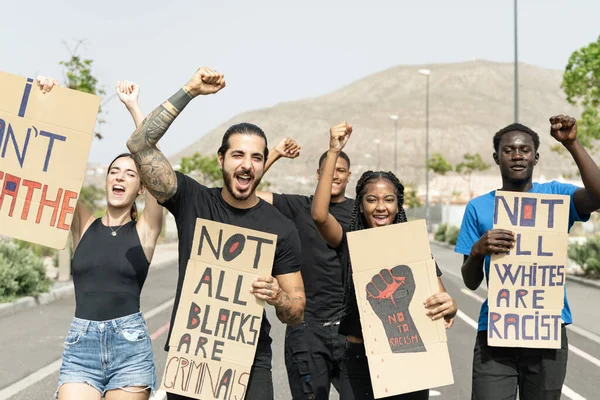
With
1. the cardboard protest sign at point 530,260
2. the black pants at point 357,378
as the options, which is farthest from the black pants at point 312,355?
the cardboard protest sign at point 530,260

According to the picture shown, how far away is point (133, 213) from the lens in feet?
15.5

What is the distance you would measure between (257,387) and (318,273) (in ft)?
5.72

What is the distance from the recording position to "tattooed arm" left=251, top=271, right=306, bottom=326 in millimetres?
3904

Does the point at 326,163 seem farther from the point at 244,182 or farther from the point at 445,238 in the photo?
the point at 445,238

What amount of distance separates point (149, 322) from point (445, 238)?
3433cm

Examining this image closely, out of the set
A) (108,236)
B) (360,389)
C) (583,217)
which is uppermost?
(583,217)

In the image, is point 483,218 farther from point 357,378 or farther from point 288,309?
point 288,309

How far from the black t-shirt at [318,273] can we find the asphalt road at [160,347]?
7.99ft

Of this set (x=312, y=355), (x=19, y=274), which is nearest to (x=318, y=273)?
(x=312, y=355)

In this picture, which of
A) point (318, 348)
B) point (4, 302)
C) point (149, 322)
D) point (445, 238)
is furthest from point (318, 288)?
point (445, 238)

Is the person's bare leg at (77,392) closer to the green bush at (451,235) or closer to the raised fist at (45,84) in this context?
the raised fist at (45,84)

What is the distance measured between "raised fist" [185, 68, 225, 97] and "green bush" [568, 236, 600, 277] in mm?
18677

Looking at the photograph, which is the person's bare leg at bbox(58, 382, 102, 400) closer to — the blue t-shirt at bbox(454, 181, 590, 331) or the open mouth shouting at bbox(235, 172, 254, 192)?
the open mouth shouting at bbox(235, 172, 254, 192)

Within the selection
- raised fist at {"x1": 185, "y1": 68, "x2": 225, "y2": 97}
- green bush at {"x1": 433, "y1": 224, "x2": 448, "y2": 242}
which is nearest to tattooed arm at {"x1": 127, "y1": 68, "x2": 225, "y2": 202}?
raised fist at {"x1": 185, "y1": 68, "x2": 225, "y2": 97}
